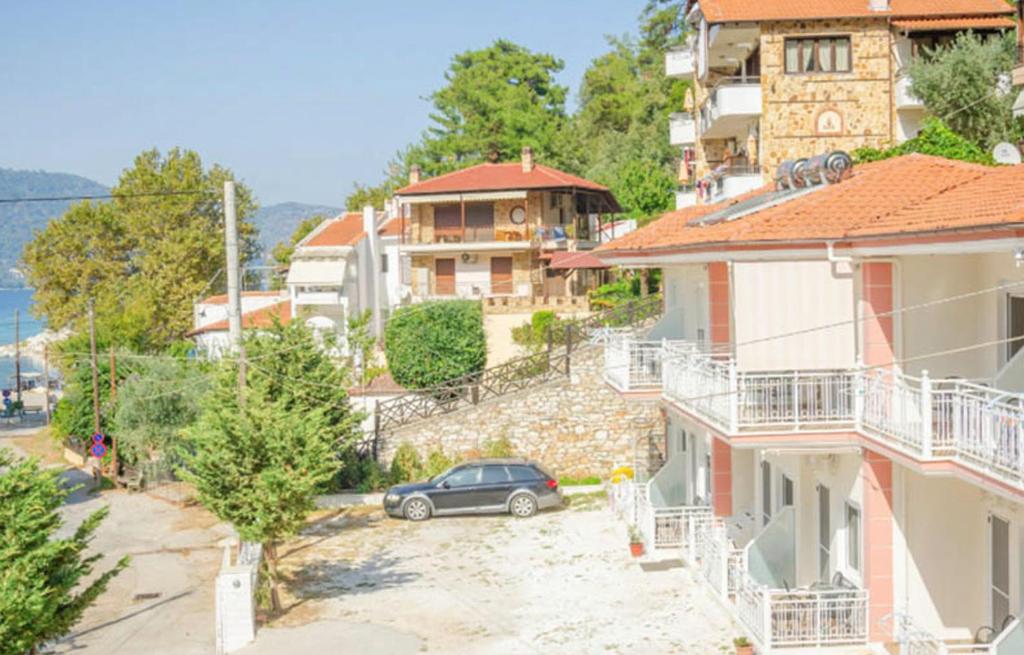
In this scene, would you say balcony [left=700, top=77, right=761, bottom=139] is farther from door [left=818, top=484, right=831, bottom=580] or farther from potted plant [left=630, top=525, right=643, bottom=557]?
door [left=818, top=484, right=831, bottom=580]

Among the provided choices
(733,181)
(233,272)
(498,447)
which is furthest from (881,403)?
(498,447)

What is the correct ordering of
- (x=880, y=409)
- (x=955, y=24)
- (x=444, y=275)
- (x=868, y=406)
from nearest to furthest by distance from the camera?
(x=880, y=409)
(x=868, y=406)
(x=955, y=24)
(x=444, y=275)

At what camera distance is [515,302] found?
4734 centimetres

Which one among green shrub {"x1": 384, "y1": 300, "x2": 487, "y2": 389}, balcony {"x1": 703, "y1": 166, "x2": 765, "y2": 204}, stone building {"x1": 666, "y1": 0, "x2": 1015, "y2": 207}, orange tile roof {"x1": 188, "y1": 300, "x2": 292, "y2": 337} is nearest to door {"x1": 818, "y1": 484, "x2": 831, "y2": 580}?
balcony {"x1": 703, "y1": 166, "x2": 765, "y2": 204}

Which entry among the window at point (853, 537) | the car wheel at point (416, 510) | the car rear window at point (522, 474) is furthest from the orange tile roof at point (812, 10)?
the window at point (853, 537)

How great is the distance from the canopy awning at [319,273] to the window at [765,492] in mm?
38308

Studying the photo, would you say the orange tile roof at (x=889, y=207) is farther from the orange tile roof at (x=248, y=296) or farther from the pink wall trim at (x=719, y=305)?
the orange tile roof at (x=248, y=296)

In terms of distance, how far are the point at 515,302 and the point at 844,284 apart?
31031mm

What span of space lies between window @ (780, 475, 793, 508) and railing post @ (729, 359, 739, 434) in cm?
309

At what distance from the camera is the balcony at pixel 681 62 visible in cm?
4312

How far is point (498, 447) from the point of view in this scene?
34875 mm

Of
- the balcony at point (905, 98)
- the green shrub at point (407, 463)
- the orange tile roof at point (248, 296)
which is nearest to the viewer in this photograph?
the green shrub at point (407, 463)

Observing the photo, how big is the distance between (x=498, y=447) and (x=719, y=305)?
48.8ft

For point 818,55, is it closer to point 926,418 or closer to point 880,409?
point 880,409
